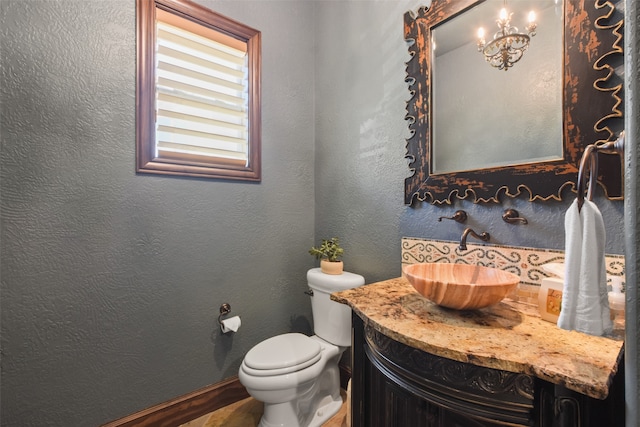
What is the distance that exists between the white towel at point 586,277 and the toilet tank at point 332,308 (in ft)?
3.48

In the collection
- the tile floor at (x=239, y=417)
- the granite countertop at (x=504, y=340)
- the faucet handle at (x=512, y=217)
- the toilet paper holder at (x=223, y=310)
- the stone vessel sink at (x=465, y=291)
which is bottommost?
the tile floor at (x=239, y=417)

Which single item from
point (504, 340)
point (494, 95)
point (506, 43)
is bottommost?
point (504, 340)

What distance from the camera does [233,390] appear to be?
67.8 inches

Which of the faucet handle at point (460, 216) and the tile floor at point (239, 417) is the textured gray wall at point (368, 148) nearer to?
the faucet handle at point (460, 216)

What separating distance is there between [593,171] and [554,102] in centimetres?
47

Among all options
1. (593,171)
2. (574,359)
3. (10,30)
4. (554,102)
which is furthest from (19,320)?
(554,102)

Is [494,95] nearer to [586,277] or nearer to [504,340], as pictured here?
[586,277]

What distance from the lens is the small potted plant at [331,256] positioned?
1715 millimetres

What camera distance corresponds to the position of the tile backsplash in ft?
3.26

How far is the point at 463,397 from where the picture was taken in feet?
2.20

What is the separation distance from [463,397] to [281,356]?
96 cm

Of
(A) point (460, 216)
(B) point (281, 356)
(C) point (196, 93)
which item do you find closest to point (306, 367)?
(B) point (281, 356)

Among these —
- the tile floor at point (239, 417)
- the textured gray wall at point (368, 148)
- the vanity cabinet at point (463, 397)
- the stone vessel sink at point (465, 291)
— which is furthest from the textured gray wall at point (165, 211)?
the vanity cabinet at point (463, 397)

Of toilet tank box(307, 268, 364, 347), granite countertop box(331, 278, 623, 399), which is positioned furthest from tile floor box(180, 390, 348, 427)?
granite countertop box(331, 278, 623, 399)
